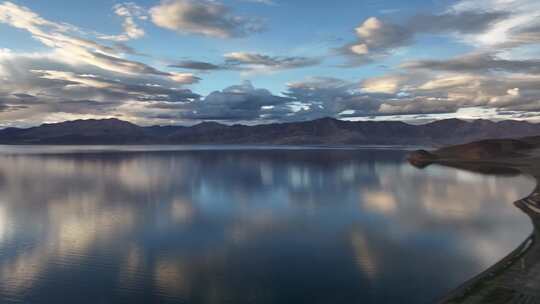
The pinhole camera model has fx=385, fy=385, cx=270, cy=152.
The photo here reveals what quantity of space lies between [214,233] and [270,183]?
2133 inches

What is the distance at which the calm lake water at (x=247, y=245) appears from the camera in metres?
27.9

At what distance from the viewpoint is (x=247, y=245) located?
3956 centimetres

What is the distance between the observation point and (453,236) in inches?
1705

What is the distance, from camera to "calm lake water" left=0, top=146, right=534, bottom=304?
27.9 meters

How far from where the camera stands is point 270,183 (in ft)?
323

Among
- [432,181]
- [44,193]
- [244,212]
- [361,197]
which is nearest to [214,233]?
[244,212]

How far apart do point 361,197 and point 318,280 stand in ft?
158

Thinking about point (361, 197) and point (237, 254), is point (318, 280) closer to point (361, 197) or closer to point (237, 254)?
point (237, 254)

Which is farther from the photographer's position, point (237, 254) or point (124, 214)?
point (124, 214)

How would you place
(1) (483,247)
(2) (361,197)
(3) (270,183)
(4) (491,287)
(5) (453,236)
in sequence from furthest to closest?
(3) (270,183)
(2) (361,197)
(5) (453,236)
(1) (483,247)
(4) (491,287)

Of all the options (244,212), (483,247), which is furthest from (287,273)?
(244,212)

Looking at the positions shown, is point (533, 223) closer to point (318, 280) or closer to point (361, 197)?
point (361, 197)

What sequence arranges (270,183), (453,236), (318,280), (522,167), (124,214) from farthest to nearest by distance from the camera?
1. (522,167)
2. (270,183)
3. (124,214)
4. (453,236)
5. (318,280)

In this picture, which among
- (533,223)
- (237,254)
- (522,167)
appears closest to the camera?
(237,254)
